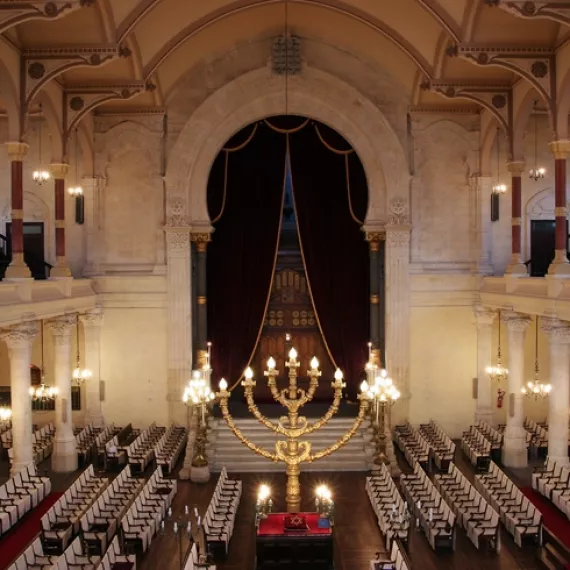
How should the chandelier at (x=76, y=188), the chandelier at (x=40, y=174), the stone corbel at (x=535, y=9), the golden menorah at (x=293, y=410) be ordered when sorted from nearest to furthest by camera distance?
the stone corbel at (x=535, y=9) → the golden menorah at (x=293, y=410) → the chandelier at (x=40, y=174) → the chandelier at (x=76, y=188)

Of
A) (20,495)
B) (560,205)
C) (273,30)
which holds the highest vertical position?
(273,30)

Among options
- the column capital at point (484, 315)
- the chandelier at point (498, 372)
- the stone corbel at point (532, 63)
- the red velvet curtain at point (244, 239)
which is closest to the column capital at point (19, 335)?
the red velvet curtain at point (244, 239)

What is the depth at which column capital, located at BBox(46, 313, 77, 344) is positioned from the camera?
1906 cm

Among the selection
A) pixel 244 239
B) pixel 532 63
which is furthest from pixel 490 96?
pixel 244 239

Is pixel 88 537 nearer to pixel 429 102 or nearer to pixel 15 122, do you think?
pixel 15 122

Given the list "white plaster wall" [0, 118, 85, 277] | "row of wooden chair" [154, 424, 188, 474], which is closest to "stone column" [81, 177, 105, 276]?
"white plaster wall" [0, 118, 85, 277]

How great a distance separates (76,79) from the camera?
18.9 metres

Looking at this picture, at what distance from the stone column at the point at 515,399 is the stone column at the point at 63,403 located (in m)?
11.7

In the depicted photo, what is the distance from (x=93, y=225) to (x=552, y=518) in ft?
49.4

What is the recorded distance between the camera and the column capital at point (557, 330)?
643 inches

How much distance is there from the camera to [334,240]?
22641 mm

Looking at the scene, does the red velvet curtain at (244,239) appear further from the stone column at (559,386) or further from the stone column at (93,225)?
the stone column at (559,386)

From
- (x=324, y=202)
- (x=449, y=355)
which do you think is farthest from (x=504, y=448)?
(x=324, y=202)

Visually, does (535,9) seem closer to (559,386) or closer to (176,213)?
(559,386)
